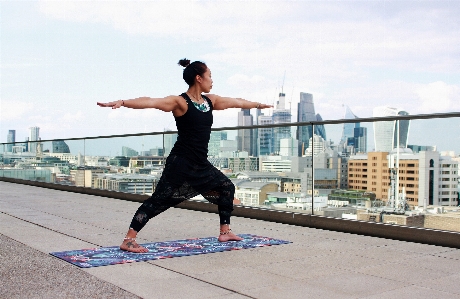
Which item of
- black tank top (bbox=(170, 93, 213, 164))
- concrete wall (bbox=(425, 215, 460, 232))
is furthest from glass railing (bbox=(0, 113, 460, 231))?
black tank top (bbox=(170, 93, 213, 164))

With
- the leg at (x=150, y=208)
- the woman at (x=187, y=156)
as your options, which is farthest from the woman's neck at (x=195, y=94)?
the leg at (x=150, y=208)

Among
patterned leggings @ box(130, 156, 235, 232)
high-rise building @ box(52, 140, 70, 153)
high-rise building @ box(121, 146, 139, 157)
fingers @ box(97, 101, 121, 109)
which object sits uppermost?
fingers @ box(97, 101, 121, 109)

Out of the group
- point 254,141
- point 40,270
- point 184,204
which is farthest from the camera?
point 184,204

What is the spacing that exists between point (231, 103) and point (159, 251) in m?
1.51

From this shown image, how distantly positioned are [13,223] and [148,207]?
2610mm

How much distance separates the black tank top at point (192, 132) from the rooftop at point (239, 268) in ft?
3.00

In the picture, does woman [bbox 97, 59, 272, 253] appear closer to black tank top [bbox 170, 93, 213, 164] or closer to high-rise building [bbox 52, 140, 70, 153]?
black tank top [bbox 170, 93, 213, 164]

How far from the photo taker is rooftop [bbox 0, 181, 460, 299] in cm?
352

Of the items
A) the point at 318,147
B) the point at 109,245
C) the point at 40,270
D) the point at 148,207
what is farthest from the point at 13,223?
the point at 318,147

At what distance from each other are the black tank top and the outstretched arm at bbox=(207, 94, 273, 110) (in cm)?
23

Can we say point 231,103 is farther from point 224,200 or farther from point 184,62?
point 224,200

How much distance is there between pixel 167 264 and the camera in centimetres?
440

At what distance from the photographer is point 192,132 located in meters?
5.11

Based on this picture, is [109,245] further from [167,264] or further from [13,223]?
[13,223]
